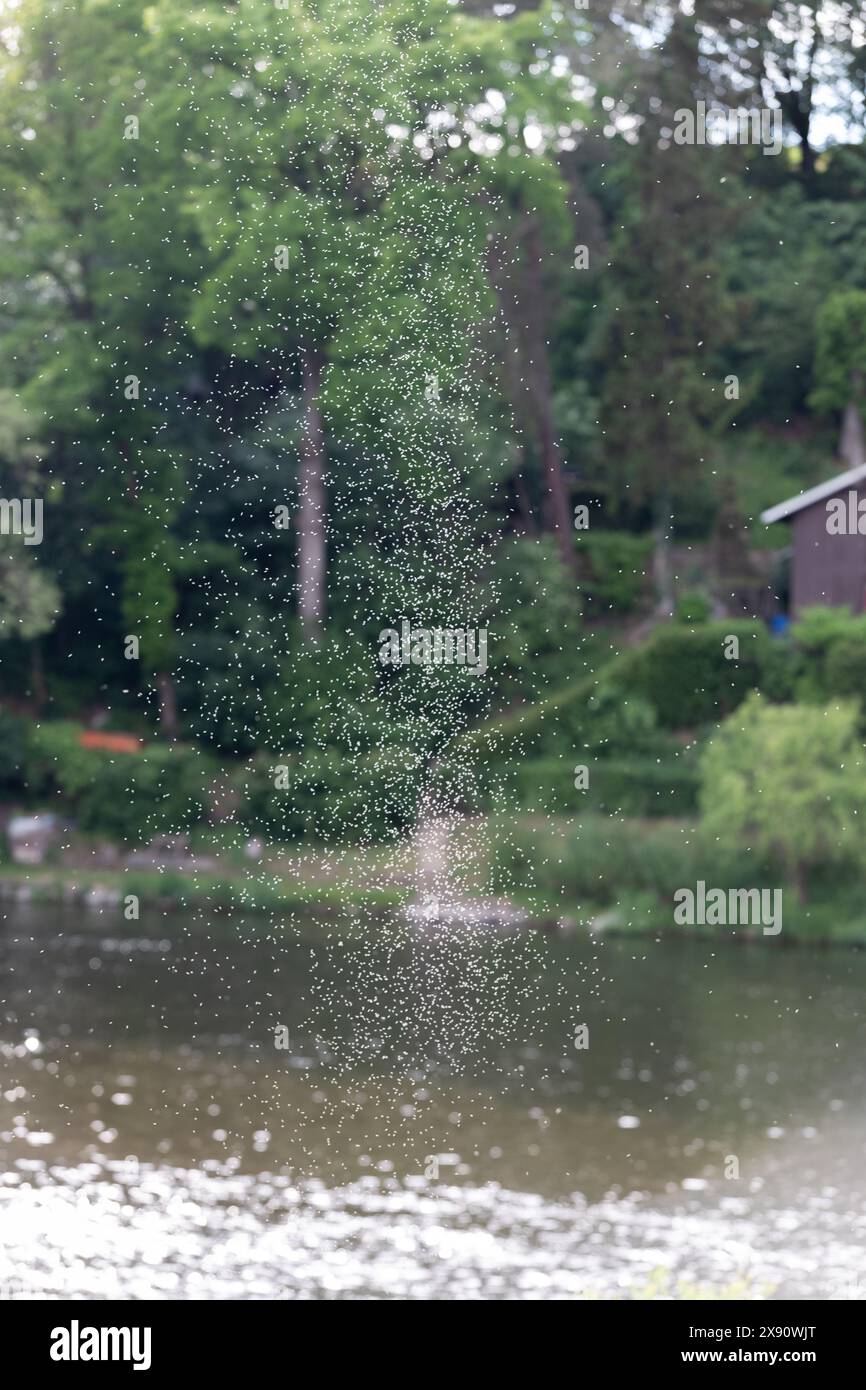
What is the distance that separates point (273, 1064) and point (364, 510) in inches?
Result: 537

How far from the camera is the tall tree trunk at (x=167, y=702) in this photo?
3503cm

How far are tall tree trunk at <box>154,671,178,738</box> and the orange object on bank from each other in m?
0.65

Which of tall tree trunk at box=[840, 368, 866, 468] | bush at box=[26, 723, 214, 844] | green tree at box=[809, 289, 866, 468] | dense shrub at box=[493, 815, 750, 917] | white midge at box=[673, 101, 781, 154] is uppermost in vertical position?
white midge at box=[673, 101, 781, 154]

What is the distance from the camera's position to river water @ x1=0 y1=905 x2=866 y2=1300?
55.7 ft

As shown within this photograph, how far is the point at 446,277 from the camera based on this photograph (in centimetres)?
3089

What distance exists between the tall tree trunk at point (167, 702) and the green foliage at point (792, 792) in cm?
1086

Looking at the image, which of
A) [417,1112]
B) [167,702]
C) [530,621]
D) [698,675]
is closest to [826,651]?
[698,675]

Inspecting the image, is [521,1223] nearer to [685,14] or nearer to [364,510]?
[364,510]

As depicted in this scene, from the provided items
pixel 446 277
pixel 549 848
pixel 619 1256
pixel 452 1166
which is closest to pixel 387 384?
pixel 446 277

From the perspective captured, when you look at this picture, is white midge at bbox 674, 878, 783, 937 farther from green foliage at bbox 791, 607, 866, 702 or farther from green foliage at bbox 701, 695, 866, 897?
green foliage at bbox 791, 607, 866, 702

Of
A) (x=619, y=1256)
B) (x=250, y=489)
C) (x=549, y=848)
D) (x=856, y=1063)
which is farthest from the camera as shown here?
(x=250, y=489)

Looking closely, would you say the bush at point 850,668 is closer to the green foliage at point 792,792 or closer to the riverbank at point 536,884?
the green foliage at point 792,792

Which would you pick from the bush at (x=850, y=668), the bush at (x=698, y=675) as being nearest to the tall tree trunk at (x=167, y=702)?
the bush at (x=698, y=675)

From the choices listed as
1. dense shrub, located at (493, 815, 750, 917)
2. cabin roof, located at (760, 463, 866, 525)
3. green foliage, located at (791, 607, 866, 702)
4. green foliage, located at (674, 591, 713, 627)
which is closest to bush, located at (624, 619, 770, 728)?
green foliage, located at (791, 607, 866, 702)
